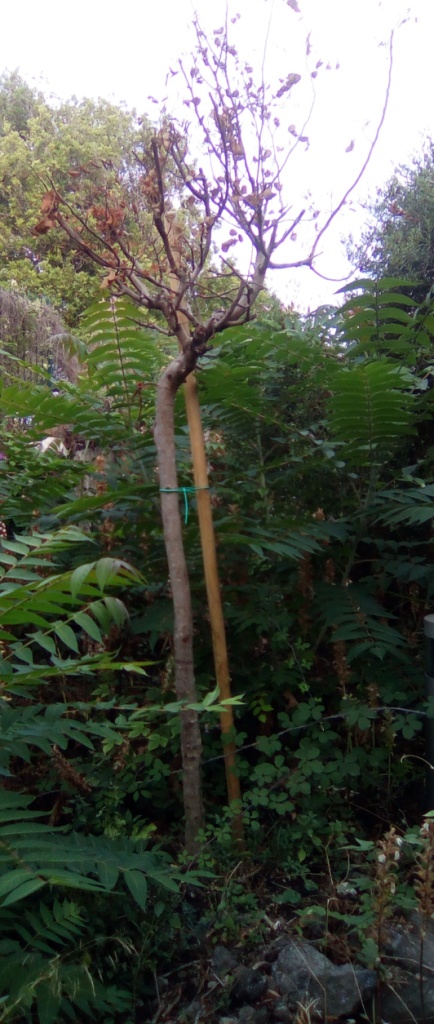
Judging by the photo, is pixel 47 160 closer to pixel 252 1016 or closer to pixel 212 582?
pixel 212 582

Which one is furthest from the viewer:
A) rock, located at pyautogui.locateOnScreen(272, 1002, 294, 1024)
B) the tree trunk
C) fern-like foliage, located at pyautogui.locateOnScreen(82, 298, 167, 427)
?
fern-like foliage, located at pyautogui.locateOnScreen(82, 298, 167, 427)

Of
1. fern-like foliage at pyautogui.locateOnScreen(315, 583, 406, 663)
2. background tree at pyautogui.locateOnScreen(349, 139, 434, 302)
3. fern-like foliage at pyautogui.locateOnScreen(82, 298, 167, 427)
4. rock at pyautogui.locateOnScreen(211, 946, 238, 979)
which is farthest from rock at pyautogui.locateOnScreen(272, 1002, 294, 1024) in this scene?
background tree at pyautogui.locateOnScreen(349, 139, 434, 302)

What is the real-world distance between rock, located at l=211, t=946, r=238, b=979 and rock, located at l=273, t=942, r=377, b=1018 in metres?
0.11

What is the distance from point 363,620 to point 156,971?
1.07 meters

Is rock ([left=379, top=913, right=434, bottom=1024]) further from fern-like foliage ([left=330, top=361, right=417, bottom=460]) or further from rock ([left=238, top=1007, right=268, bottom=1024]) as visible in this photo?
fern-like foliage ([left=330, top=361, right=417, bottom=460])

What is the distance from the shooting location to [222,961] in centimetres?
191

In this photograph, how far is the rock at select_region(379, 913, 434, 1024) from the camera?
5.80 ft

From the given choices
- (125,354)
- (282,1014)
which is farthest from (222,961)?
(125,354)

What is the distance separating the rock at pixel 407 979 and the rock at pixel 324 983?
0.05 meters

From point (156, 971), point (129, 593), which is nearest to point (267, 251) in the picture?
point (129, 593)

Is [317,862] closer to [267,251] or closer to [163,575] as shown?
[163,575]

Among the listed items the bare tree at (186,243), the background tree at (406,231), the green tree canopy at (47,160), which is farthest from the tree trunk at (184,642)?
the green tree canopy at (47,160)

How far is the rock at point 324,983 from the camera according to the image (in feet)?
5.77

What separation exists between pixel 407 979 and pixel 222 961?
0.45 meters
